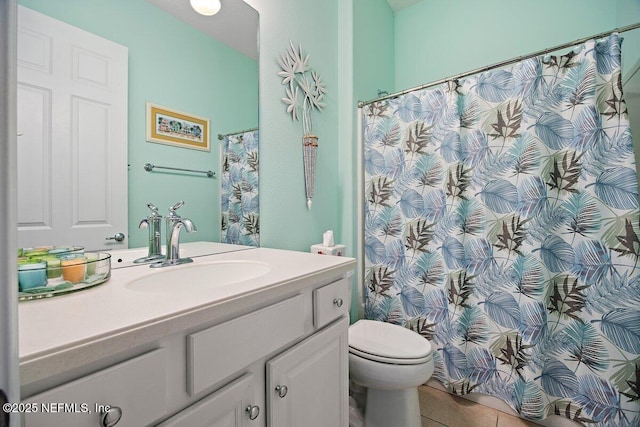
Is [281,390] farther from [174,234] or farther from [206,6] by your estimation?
[206,6]

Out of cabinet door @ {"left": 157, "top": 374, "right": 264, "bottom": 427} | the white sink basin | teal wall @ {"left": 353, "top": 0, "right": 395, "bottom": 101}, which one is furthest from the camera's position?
teal wall @ {"left": 353, "top": 0, "right": 395, "bottom": 101}

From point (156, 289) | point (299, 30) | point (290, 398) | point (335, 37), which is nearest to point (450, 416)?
point (290, 398)

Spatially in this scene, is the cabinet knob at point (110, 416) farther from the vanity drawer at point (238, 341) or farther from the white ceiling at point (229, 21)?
the white ceiling at point (229, 21)

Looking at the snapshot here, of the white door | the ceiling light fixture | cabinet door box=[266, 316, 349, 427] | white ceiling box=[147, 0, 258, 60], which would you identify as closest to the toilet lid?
cabinet door box=[266, 316, 349, 427]

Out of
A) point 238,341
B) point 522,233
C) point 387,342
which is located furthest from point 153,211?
point 522,233

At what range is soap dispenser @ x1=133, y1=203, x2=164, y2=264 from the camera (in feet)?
3.21

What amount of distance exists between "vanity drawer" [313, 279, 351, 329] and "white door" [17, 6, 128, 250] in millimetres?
654

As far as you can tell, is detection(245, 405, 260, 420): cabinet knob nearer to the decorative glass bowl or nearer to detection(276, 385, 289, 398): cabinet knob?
detection(276, 385, 289, 398): cabinet knob

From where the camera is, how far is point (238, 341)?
654 mm

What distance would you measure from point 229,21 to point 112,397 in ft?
4.46

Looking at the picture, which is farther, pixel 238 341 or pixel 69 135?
pixel 69 135

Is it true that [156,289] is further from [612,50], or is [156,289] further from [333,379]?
[612,50]

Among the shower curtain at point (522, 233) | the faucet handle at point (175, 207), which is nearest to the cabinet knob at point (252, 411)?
the faucet handle at point (175, 207)

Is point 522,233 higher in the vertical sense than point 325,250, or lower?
higher
